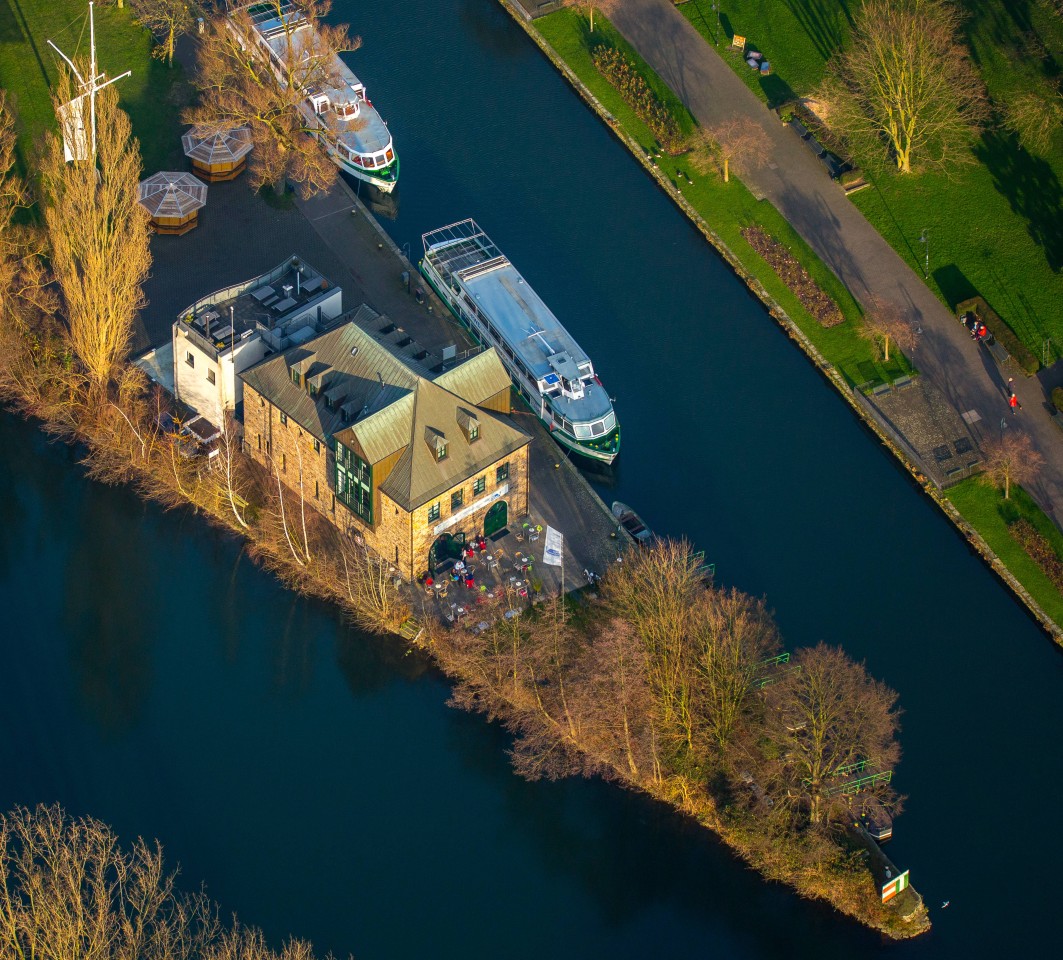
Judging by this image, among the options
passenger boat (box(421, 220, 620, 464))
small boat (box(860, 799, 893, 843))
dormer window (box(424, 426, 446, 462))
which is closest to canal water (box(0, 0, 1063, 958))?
small boat (box(860, 799, 893, 843))

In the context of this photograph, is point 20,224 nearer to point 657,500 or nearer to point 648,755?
point 657,500

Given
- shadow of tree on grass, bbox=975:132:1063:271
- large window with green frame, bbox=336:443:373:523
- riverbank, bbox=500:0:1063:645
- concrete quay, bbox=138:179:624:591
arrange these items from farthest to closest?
shadow of tree on grass, bbox=975:132:1063:271
concrete quay, bbox=138:179:624:591
riverbank, bbox=500:0:1063:645
large window with green frame, bbox=336:443:373:523

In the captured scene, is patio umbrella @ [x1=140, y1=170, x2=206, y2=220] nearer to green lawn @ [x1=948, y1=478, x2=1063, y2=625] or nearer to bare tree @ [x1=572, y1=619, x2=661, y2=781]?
bare tree @ [x1=572, y1=619, x2=661, y2=781]

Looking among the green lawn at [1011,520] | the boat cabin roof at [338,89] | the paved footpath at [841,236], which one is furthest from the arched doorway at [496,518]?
the boat cabin roof at [338,89]

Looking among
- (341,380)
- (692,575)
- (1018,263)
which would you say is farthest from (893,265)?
(341,380)

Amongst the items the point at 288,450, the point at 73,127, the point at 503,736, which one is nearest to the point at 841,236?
the point at 288,450

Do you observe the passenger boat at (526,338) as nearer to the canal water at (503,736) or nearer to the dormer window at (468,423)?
the canal water at (503,736)
